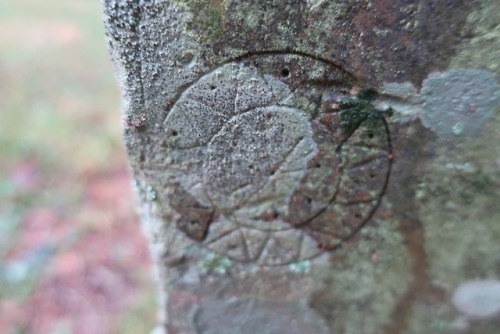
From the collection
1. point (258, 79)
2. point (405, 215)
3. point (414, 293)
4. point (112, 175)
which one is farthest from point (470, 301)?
point (112, 175)

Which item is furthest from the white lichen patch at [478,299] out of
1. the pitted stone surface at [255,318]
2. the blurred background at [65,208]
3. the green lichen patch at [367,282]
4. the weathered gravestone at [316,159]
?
the blurred background at [65,208]

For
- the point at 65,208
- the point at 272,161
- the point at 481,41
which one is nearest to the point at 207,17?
the point at 272,161

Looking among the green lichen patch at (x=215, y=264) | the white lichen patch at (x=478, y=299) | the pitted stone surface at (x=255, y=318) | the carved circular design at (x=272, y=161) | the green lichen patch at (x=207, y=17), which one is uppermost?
the green lichen patch at (x=207, y=17)

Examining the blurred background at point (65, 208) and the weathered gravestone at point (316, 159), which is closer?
the weathered gravestone at point (316, 159)

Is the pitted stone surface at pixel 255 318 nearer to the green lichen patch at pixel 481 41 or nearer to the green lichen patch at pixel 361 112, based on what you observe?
the green lichen patch at pixel 361 112

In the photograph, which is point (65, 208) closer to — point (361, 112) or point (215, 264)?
point (215, 264)

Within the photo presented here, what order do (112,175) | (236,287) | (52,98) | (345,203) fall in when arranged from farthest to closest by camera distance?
1. (52,98)
2. (112,175)
3. (236,287)
4. (345,203)

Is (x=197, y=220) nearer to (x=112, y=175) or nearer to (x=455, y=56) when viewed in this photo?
(x=455, y=56)

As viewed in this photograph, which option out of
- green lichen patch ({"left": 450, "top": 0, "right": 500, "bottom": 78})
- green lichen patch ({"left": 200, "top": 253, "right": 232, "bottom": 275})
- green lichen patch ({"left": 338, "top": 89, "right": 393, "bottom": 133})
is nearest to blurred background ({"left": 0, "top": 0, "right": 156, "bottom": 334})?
green lichen patch ({"left": 200, "top": 253, "right": 232, "bottom": 275})
